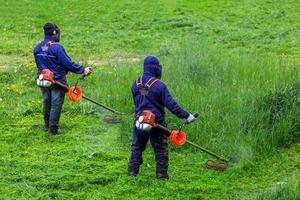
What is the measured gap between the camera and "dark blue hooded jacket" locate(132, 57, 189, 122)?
786 cm

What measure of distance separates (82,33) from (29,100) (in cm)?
816

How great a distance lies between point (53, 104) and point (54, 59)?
74 cm

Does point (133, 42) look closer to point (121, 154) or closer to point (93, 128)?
point (93, 128)

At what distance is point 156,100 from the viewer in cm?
799

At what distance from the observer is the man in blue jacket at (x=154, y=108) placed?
7914 millimetres

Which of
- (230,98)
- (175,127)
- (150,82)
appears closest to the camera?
(150,82)

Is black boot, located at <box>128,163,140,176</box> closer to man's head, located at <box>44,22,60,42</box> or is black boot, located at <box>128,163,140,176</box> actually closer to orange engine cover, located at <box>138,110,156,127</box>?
orange engine cover, located at <box>138,110,156,127</box>

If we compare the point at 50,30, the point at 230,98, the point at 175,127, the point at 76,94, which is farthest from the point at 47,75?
the point at 230,98

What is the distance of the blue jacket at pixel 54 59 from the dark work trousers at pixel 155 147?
6.25 ft

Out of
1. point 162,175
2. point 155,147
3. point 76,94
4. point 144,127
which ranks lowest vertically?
point 162,175

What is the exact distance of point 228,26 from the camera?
65.1ft

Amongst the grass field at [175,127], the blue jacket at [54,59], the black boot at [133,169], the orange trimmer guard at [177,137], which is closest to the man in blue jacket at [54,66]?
the blue jacket at [54,59]

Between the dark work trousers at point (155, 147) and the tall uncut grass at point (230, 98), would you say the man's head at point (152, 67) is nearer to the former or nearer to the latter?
the dark work trousers at point (155, 147)

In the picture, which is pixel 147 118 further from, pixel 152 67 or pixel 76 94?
pixel 76 94
